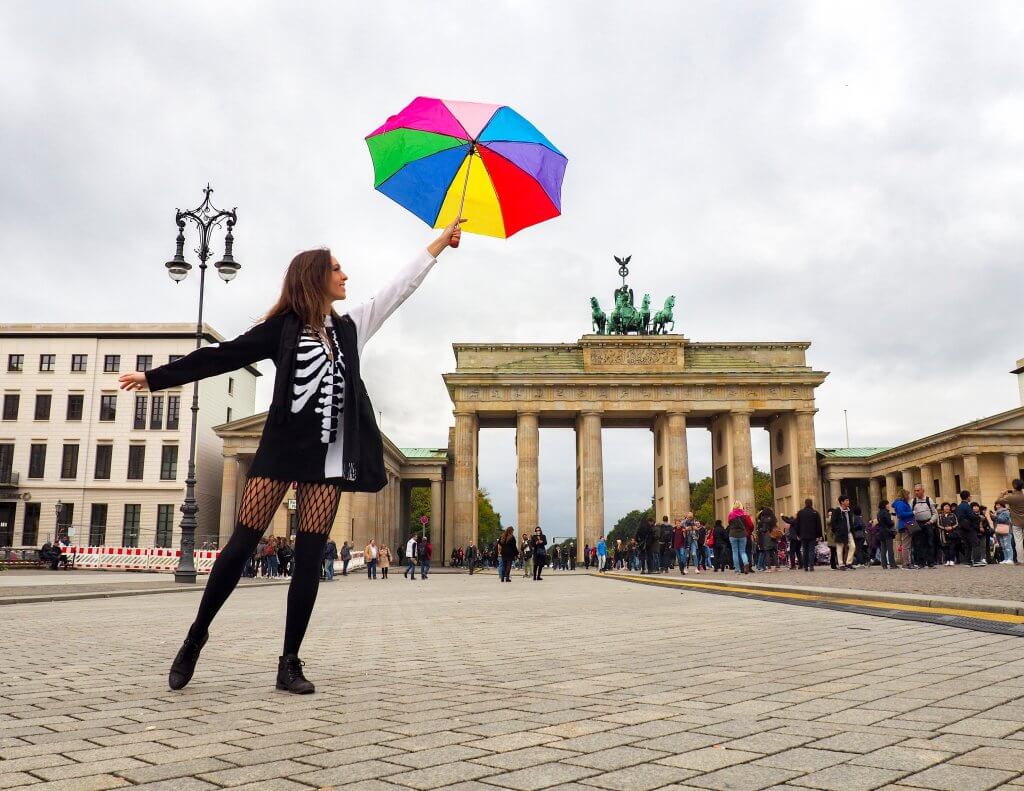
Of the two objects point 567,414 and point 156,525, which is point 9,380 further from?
point 567,414

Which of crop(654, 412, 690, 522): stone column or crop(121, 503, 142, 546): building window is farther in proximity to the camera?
crop(654, 412, 690, 522): stone column

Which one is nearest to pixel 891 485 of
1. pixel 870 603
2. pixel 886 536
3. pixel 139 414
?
pixel 886 536

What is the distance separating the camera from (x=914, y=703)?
3.67 meters

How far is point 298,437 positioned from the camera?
4.33 metres

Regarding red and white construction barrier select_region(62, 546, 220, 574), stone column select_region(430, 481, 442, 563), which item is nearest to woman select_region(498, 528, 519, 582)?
red and white construction barrier select_region(62, 546, 220, 574)

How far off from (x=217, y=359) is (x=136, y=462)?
60.7 m

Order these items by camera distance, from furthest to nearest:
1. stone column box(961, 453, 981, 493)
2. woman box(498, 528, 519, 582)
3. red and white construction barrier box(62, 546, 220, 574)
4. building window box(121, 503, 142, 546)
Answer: building window box(121, 503, 142, 546) → stone column box(961, 453, 981, 493) → red and white construction barrier box(62, 546, 220, 574) → woman box(498, 528, 519, 582)

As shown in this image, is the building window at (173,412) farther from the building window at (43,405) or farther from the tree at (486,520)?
Answer: the tree at (486,520)

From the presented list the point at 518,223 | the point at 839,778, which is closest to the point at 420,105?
the point at 518,223

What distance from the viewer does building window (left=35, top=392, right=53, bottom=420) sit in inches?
2350

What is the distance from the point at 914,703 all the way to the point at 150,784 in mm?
3017

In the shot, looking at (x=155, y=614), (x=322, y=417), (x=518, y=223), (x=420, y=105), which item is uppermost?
(x=420, y=105)

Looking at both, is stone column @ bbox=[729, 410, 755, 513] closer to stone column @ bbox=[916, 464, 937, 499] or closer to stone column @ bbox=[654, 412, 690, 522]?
stone column @ bbox=[654, 412, 690, 522]

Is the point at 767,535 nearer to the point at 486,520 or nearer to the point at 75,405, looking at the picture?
the point at 75,405
